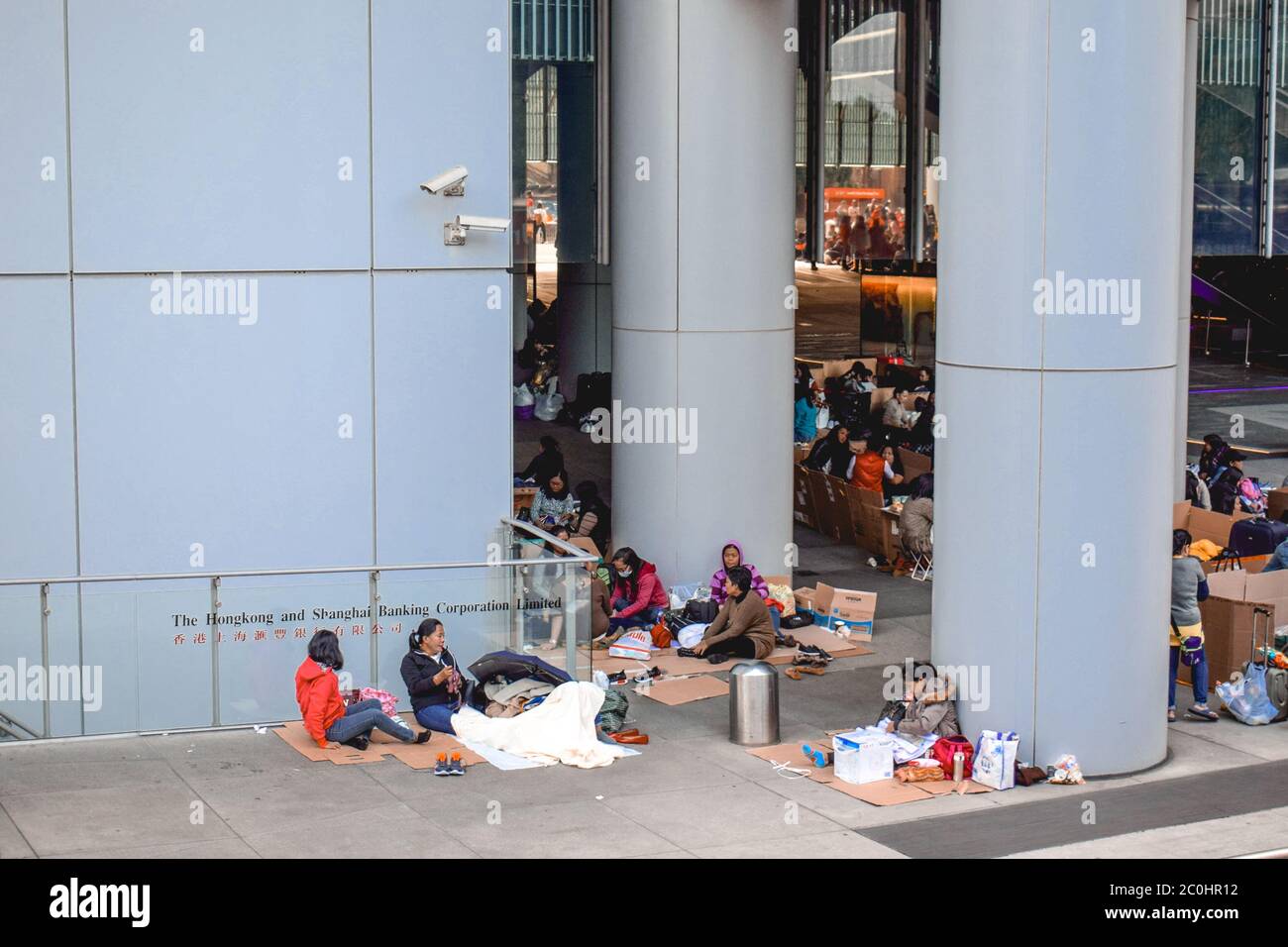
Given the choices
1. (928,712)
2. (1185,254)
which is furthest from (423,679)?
(1185,254)

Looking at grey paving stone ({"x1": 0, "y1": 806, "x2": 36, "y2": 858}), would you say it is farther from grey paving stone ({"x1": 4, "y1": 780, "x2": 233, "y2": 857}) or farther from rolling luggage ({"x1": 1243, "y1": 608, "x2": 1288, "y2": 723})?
rolling luggage ({"x1": 1243, "y1": 608, "x2": 1288, "y2": 723})

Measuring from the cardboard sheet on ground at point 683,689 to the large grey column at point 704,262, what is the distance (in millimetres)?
2954

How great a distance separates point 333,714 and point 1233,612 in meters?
7.46

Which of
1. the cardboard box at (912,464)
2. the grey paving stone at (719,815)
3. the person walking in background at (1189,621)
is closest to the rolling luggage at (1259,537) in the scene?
the person walking in background at (1189,621)

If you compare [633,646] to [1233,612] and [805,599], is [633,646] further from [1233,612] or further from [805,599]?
[1233,612]

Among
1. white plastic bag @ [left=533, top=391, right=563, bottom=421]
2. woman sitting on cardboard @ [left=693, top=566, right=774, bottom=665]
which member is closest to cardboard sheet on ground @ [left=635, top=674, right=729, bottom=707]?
woman sitting on cardboard @ [left=693, top=566, right=774, bottom=665]

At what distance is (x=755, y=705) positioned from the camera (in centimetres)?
1367

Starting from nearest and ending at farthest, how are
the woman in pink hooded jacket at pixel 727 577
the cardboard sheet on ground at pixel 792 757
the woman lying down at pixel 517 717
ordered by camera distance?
1. the cardboard sheet on ground at pixel 792 757
2. the woman lying down at pixel 517 717
3. the woman in pink hooded jacket at pixel 727 577

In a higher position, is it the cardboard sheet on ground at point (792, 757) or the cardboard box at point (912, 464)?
the cardboard box at point (912, 464)

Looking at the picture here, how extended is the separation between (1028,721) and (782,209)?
759cm

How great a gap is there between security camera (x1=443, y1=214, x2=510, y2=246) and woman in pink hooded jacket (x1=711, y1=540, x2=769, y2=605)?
3.86 m

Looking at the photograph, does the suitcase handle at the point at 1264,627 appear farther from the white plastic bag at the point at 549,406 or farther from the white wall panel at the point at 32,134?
the white plastic bag at the point at 549,406

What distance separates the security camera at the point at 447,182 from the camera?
51.9ft
